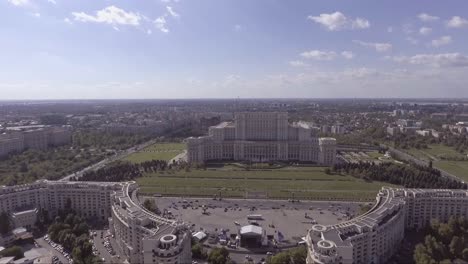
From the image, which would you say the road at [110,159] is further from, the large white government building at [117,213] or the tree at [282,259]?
the tree at [282,259]

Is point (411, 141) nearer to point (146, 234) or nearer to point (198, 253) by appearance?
point (198, 253)

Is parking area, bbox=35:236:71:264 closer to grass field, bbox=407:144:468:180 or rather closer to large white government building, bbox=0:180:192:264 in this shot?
large white government building, bbox=0:180:192:264

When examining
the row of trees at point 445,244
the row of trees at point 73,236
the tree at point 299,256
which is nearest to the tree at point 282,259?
the tree at point 299,256

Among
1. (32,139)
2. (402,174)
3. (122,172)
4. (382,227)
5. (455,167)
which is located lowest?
(455,167)

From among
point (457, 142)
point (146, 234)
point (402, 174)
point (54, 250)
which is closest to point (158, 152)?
point (54, 250)

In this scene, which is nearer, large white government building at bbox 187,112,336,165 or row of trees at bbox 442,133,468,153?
large white government building at bbox 187,112,336,165

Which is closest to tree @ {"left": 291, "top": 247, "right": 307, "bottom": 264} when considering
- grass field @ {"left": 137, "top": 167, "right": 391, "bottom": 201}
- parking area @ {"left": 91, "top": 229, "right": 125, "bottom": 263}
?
parking area @ {"left": 91, "top": 229, "right": 125, "bottom": 263}
